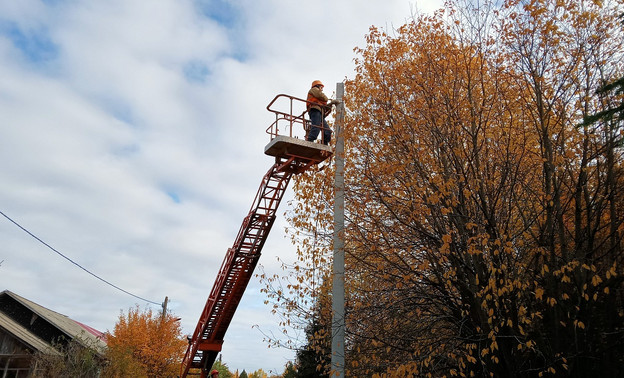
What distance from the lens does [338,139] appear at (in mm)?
9914

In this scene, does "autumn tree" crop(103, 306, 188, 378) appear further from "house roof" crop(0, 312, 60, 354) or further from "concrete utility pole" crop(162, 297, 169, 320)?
"house roof" crop(0, 312, 60, 354)

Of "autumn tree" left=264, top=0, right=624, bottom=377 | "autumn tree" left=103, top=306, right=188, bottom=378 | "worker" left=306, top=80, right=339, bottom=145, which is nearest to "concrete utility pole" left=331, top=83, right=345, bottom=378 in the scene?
"autumn tree" left=264, top=0, right=624, bottom=377

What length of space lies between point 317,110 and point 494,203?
21.3 ft

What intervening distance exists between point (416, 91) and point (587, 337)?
18.1 ft

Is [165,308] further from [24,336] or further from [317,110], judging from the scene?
[317,110]

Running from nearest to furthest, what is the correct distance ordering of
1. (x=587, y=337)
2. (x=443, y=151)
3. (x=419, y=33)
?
(x=587, y=337)
(x=443, y=151)
(x=419, y=33)

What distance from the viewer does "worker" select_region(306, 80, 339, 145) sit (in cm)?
1395

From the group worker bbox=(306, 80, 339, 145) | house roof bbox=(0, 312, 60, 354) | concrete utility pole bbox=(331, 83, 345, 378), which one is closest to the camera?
concrete utility pole bbox=(331, 83, 345, 378)

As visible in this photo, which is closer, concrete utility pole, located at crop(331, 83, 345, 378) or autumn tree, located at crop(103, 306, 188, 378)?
concrete utility pole, located at crop(331, 83, 345, 378)

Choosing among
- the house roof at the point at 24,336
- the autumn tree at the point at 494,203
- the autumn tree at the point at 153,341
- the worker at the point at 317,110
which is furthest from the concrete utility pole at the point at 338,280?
the autumn tree at the point at 153,341

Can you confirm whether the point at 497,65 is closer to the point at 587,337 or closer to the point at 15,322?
the point at 587,337

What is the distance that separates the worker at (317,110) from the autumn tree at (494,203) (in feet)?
7.40

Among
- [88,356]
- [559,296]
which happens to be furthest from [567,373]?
[88,356]

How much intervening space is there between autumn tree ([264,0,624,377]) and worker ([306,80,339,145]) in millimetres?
2254
